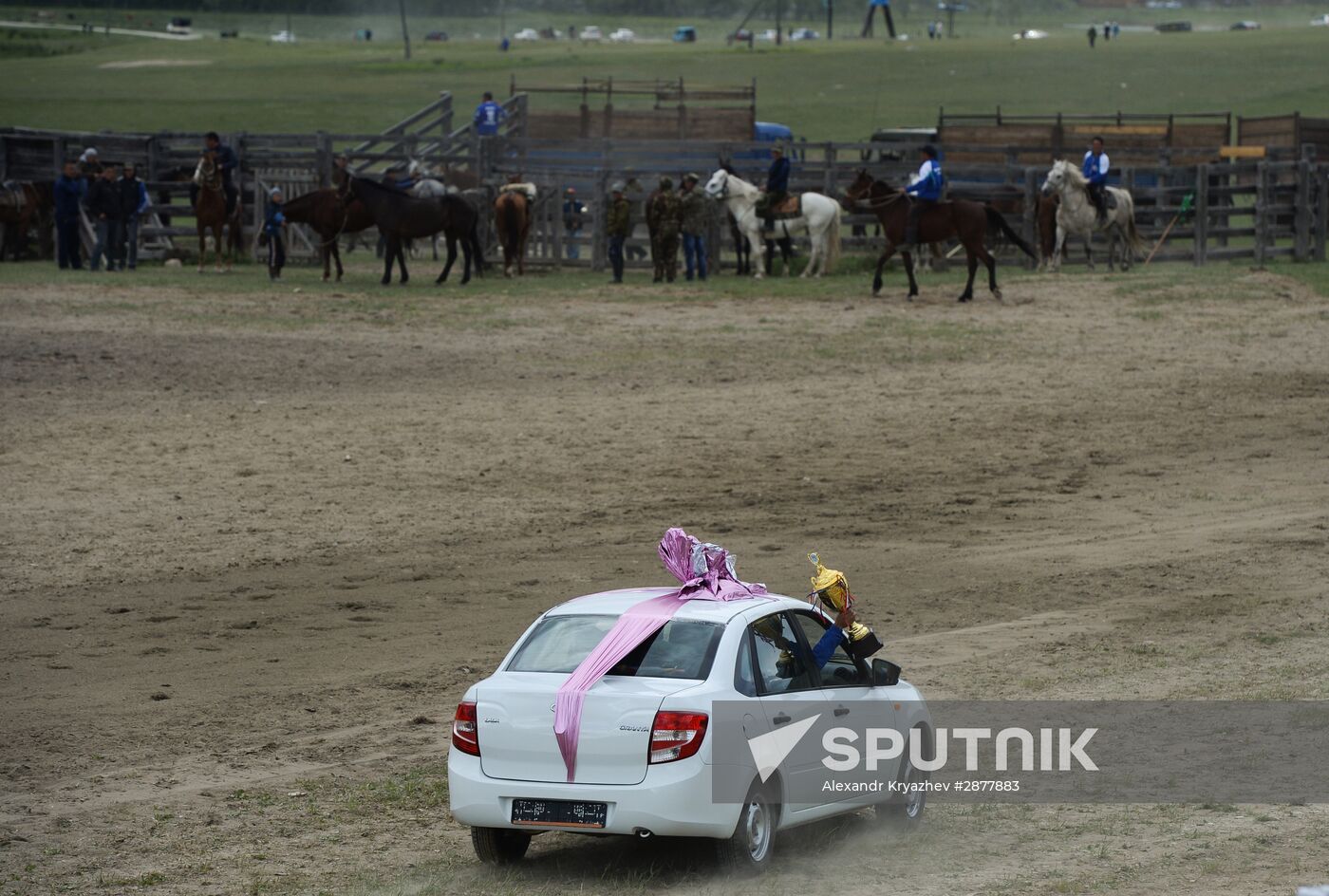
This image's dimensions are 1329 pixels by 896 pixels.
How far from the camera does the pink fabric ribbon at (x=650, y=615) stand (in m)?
7.76

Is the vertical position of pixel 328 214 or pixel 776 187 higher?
pixel 776 187

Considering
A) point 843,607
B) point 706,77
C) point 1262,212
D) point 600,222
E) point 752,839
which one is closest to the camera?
point 752,839

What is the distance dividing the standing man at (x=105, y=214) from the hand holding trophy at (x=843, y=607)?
26.1 metres

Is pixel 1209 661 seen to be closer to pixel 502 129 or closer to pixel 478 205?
pixel 478 205

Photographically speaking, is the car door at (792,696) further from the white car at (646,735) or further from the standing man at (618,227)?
the standing man at (618,227)

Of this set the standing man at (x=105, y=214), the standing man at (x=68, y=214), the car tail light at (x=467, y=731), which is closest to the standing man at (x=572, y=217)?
the standing man at (x=105, y=214)

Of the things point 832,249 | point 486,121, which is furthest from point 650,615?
point 486,121

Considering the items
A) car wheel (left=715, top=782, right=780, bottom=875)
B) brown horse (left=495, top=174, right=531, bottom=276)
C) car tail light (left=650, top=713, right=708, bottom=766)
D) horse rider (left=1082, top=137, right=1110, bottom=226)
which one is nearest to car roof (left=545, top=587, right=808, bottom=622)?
car tail light (left=650, top=713, right=708, bottom=766)

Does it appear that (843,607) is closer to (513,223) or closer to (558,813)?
(558,813)

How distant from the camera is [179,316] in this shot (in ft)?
86.3

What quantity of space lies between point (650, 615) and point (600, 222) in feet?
87.6

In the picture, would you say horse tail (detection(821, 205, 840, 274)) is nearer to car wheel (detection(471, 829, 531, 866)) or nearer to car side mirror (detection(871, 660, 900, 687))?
car side mirror (detection(871, 660, 900, 687))

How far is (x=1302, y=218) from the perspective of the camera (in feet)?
122

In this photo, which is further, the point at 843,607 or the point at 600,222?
the point at 600,222
